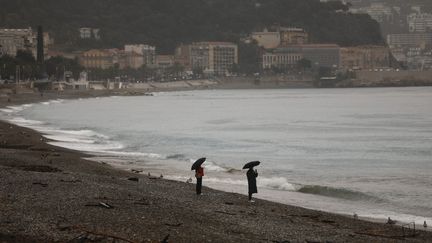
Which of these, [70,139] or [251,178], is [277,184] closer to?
[251,178]

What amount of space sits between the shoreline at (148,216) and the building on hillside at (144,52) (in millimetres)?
171250

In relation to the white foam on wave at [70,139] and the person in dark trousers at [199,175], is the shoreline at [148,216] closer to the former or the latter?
the person in dark trousers at [199,175]

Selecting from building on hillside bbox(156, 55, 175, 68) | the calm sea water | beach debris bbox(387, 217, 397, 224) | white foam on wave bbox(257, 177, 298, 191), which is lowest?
the calm sea water

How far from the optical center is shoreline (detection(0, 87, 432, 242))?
11000 mm

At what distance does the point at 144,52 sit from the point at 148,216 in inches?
7043

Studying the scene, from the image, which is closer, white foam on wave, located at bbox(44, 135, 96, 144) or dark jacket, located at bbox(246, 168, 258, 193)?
dark jacket, located at bbox(246, 168, 258, 193)

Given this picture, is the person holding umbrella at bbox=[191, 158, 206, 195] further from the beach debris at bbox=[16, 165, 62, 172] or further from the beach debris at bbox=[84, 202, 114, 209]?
the beach debris at bbox=[16, 165, 62, 172]

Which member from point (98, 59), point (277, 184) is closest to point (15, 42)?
point (98, 59)

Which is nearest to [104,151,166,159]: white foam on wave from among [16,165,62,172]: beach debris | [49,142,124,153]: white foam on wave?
[49,142,124,153]: white foam on wave

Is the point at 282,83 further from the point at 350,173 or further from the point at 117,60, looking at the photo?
the point at 350,173

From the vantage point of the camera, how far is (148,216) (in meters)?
12.3

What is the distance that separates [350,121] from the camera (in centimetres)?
6241

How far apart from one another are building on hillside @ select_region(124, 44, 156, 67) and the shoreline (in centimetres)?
17125

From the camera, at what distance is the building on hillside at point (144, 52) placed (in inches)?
7392
